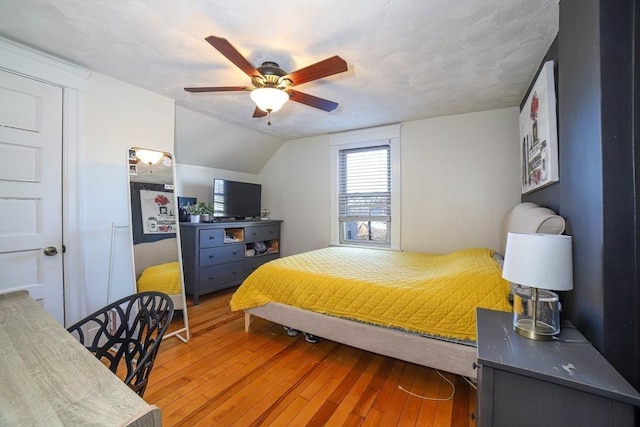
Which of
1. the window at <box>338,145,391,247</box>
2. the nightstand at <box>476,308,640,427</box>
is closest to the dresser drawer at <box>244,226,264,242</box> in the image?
the window at <box>338,145,391,247</box>

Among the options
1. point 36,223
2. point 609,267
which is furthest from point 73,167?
point 609,267

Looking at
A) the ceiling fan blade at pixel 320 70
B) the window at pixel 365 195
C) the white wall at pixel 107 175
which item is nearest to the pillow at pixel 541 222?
the ceiling fan blade at pixel 320 70

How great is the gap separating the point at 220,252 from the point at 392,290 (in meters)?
2.48

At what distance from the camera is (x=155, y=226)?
2.48m

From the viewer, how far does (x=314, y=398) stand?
5.41ft

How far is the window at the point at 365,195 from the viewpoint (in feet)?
12.0

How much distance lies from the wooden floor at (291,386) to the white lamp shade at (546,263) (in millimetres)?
1009

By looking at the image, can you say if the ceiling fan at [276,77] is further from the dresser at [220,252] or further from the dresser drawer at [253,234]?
the dresser drawer at [253,234]

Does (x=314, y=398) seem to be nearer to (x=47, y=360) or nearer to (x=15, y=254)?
(x=47, y=360)

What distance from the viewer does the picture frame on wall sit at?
161cm

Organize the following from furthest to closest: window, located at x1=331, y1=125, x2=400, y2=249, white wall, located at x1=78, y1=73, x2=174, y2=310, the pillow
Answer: window, located at x1=331, y1=125, x2=400, y2=249 < white wall, located at x1=78, y1=73, x2=174, y2=310 < the pillow

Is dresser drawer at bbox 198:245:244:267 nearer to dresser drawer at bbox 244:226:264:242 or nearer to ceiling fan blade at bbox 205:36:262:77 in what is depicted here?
dresser drawer at bbox 244:226:264:242

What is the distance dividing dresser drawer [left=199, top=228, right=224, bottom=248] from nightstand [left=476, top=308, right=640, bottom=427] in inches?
121

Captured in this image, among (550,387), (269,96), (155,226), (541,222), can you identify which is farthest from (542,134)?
(155,226)
